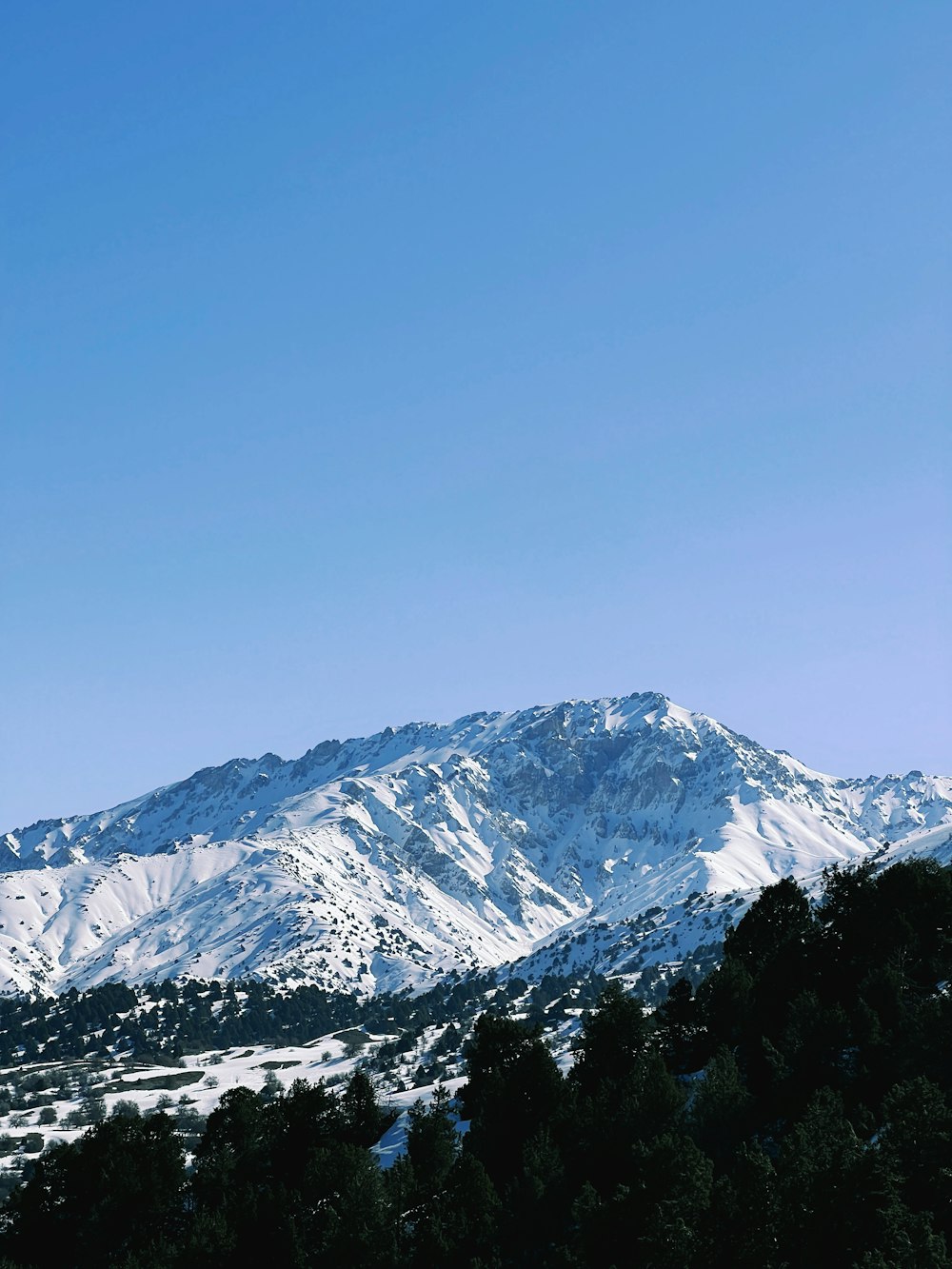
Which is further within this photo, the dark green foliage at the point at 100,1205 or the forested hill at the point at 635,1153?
the dark green foliage at the point at 100,1205

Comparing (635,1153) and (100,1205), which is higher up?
(100,1205)

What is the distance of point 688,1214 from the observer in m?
71.7

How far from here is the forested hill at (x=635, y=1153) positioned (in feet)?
227

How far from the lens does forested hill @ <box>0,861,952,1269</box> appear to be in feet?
227

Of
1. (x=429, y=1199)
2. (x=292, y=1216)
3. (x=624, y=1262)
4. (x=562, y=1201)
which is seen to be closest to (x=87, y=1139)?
(x=292, y=1216)

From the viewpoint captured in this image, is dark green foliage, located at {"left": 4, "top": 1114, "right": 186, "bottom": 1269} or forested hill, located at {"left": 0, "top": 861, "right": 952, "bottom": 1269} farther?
dark green foliage, located at {"left": 4, "top": 1114, "right": 186, "bottom": 1269}

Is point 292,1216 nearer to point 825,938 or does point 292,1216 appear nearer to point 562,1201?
point 562,1201

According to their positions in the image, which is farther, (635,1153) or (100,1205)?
(100,1205)

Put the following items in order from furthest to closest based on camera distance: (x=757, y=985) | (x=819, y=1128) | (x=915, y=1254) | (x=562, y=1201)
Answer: (x=757, y=985) < (x=562, y=1201) < (x=819, y=1128) < (x=915, y=1254)

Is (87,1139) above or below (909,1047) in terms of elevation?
above

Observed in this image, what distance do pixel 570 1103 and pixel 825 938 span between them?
146 ft

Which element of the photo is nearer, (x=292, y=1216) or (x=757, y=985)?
(x=292, y=1216)

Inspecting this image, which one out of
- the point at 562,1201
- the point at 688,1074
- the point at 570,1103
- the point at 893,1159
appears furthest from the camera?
the point at 688,1074

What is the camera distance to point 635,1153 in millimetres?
89500
